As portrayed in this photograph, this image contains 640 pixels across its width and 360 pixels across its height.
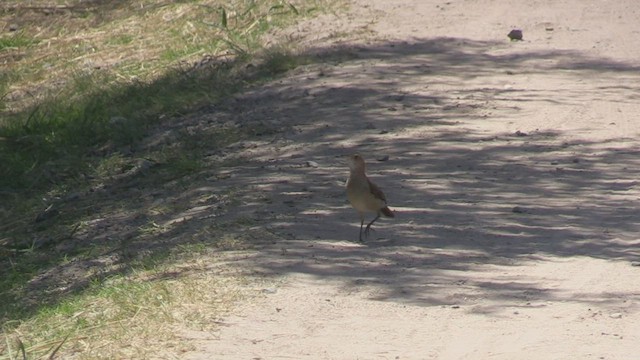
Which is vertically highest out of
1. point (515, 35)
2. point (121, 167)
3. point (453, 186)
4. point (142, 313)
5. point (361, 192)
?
point (361, 192)

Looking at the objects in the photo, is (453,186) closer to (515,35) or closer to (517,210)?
(517,210)

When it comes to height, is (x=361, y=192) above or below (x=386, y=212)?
above

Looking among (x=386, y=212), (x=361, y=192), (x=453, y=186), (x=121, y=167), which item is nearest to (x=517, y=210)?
(x=453, y=186)

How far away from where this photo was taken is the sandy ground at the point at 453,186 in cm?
559

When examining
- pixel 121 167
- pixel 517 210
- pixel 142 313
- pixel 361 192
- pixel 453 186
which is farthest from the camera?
pixel 121 167

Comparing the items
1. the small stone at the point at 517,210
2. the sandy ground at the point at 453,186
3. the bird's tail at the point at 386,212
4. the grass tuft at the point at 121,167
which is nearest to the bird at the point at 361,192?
the bird's tail at the point at 386,212

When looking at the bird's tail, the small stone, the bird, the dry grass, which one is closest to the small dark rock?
the small stone

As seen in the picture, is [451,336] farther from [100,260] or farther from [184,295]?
[100,260]

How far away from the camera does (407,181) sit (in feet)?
27.5

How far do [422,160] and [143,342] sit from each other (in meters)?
3.82

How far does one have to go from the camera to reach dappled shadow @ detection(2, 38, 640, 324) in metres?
6.71

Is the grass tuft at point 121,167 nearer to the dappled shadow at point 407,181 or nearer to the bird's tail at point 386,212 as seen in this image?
the dappled shadow at point 407,181

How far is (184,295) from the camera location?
5.97 meters

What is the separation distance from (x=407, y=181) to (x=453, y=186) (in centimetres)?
34
